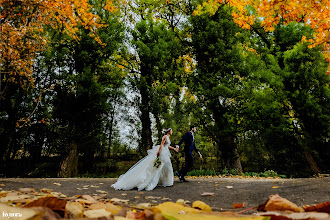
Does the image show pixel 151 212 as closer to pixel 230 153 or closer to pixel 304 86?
pixel 230 153

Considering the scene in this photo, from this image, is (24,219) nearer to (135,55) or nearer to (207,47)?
(207,47)

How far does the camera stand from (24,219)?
0.89 m

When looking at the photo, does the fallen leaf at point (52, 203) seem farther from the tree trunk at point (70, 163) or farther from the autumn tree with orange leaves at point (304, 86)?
the tree trunk at point (70, 163)

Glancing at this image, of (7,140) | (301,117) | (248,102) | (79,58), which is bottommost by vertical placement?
(7,140)

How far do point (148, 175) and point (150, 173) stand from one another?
7 centimetres

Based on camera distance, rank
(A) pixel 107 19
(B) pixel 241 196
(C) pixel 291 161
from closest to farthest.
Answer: (B) pixel 241 196 → (C) pixel 291 161 → (A) pixel 107 19

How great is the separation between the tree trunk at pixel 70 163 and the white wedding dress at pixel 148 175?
5.88 metres

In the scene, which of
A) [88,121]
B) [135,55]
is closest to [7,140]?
[88,121]

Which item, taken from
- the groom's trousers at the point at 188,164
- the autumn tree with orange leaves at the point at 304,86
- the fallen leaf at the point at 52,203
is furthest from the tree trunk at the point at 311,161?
the fallen leaf at the point at 52,203

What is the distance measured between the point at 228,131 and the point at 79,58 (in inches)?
358

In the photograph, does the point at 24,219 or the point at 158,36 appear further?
the point at 158,36

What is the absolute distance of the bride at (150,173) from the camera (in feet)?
16.8

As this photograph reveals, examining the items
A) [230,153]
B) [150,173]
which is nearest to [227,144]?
[230,153]

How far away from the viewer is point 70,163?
10281 millimetres
